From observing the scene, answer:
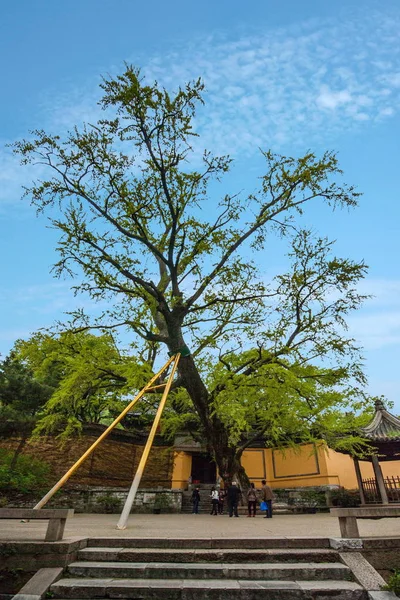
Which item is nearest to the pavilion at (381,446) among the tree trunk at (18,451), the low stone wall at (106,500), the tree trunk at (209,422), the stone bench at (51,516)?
the tree trunk at (209,422)

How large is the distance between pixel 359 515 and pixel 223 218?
8.70m

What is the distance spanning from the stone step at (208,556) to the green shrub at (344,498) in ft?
40.6

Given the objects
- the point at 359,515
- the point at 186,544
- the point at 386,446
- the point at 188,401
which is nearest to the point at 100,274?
the point at 188,401

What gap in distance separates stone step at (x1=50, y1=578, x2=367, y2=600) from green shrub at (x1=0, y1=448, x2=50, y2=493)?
11.6 m

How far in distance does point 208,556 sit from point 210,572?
1.09 ft

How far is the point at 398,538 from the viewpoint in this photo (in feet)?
15.1

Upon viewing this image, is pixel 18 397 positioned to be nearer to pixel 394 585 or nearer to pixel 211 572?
pixel 211 572

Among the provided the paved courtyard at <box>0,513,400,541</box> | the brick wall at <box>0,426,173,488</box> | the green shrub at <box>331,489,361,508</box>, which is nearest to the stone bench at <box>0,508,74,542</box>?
the paved courtyard at <box>0,513,400,541</box>

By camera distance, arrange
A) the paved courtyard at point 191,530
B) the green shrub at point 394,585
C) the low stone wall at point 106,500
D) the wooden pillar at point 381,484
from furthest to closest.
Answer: the low stone wall at point 106,500
the wooden pillar at point 381,484
the paved courtyard at point 191,530
the green shrub at point 394,585

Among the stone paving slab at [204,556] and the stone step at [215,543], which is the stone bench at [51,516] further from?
the stone step at [215,543]

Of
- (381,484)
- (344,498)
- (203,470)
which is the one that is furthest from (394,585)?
(203,470)

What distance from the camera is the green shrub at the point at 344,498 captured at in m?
14.8

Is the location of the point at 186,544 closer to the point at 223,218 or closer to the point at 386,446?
the point at 223,218

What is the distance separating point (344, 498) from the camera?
1501 centimetres
